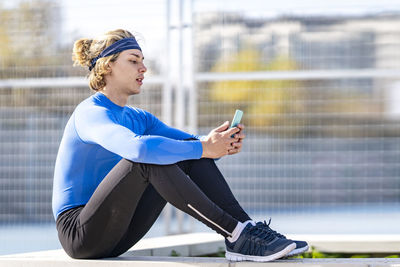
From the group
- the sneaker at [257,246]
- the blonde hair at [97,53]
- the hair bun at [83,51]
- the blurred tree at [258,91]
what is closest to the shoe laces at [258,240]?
the sneaker at [257,246]

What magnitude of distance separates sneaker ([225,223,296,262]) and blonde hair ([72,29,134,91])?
793mm

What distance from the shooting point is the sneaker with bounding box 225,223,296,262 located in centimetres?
222

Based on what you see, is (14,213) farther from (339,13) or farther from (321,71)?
(339,13)

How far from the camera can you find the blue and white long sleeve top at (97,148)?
2.18 metres

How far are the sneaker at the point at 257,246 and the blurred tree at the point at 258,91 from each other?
2.29 m

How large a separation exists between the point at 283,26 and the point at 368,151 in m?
1.02

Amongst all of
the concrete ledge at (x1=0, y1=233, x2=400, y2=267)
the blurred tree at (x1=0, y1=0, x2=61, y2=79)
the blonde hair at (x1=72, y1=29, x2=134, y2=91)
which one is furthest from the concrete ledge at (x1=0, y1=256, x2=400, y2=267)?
the blurred tree at (x1=0, y1=0, x2=61, y2=79)

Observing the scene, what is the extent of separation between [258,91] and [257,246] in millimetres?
2398

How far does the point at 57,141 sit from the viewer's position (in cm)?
484

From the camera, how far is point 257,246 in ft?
7.35

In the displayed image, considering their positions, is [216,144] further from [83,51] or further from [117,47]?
[83,51]

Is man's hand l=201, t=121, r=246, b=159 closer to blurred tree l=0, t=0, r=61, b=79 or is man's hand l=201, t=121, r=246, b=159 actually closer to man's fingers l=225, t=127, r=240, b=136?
man's fingers l=225, t=127, r=240, b=136

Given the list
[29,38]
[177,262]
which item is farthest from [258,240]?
[29,38]

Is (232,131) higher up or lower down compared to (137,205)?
higher up
